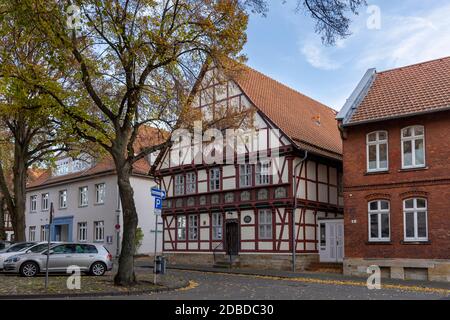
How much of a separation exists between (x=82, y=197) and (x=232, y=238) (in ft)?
59.0

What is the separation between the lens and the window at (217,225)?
105 ft

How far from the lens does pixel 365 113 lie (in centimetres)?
2553

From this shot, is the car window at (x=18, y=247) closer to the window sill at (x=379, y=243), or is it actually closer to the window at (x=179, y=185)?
the window at (x=179, y=185)

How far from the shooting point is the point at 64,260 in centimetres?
2262

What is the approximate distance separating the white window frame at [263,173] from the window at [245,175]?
21.5 inches

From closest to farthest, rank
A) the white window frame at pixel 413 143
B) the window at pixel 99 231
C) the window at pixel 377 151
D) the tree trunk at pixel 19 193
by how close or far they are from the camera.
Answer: the white window frame at pixel 413 143 → the window at pixel 377 151 → the tree trunk at pixel 19 193 → the window at pixel 99 231

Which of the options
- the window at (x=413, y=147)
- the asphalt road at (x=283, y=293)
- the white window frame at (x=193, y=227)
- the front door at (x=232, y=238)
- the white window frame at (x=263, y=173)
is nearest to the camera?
the asphalt road at (x=283, y=293)

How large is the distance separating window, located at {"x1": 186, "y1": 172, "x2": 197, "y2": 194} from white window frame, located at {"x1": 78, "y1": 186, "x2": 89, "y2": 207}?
41.9ft

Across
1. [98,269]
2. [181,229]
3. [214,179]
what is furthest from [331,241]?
[98,269]

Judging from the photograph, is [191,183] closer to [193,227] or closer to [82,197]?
[193,227]

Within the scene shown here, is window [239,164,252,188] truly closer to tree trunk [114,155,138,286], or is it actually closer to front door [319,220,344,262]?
front door [319,220,344,262]

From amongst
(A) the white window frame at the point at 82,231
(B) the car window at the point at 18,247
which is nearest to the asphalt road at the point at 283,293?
(B) the car window at the point at 18,247
